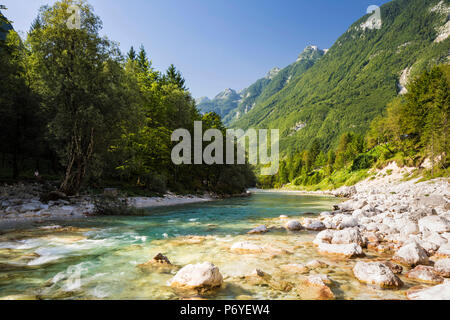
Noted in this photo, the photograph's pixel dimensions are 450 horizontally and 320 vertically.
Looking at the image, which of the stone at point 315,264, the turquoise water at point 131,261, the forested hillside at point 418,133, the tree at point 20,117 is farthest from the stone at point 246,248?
the forested hillside at point 418,133

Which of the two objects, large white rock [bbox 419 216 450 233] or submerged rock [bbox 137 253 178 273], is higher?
large white rock [bbox 419 216 450 233]

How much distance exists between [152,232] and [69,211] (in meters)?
7.88

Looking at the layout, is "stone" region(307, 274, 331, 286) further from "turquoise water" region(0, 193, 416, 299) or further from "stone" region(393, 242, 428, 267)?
"stone" region(393, 242, 428, 267)

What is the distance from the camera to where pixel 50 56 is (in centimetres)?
1727

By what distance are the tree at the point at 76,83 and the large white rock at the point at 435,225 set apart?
20271 mm

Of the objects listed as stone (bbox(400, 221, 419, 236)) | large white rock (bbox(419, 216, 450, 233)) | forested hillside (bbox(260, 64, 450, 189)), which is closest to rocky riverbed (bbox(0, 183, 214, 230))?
stone (bbox(400, 221, 419, 236))

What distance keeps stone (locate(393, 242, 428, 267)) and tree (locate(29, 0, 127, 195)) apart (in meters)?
19.1

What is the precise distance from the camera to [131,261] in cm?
639

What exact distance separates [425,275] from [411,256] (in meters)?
1.30

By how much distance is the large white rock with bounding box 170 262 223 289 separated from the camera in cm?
456

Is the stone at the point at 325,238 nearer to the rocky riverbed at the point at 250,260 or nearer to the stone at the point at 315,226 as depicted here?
the rocky riverbed at the point at 250,260

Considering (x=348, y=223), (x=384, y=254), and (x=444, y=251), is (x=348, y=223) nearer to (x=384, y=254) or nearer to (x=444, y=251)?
(x=384, y=254)

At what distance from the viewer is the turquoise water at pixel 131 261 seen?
4395mm
